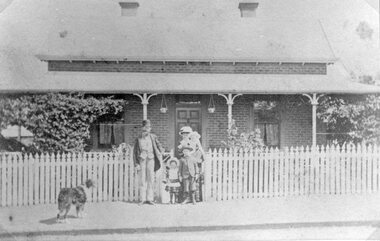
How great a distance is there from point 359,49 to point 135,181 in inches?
731

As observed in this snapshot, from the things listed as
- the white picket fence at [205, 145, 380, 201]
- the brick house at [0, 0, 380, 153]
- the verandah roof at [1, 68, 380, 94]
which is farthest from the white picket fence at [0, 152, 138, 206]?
the verandah roof at [1, 68, 380, 94]

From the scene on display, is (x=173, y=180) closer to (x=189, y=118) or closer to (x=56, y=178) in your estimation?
(x=56, y=178)

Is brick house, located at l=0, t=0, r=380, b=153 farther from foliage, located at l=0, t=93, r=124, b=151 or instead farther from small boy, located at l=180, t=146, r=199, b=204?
small boy, located at l=180, t=146, r=199, b=204

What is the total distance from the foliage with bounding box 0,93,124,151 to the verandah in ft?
6.52

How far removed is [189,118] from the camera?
16.1 meters

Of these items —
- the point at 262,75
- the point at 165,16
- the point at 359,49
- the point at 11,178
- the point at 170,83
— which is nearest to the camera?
the point at 11,178

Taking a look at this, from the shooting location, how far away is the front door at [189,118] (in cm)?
1609

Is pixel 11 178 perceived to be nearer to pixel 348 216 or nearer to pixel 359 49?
pixel 348 216

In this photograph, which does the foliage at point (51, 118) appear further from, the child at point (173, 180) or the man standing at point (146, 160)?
the child at point (173, 180)

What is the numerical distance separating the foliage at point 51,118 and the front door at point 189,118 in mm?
3831

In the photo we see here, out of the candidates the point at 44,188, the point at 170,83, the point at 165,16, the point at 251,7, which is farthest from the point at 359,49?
the point at 44,188

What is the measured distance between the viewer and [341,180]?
10758 mm

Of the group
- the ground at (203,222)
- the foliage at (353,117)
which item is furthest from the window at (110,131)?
the foliage at (353,117)

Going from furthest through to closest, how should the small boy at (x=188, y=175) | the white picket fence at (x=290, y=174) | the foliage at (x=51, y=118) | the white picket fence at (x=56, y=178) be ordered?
the foliage at (x=51, y=118) < the white picket fence at (x=290, y=174) < the small boy at (x=188, y=175) < the white picket fence at (x=56, y=178)
